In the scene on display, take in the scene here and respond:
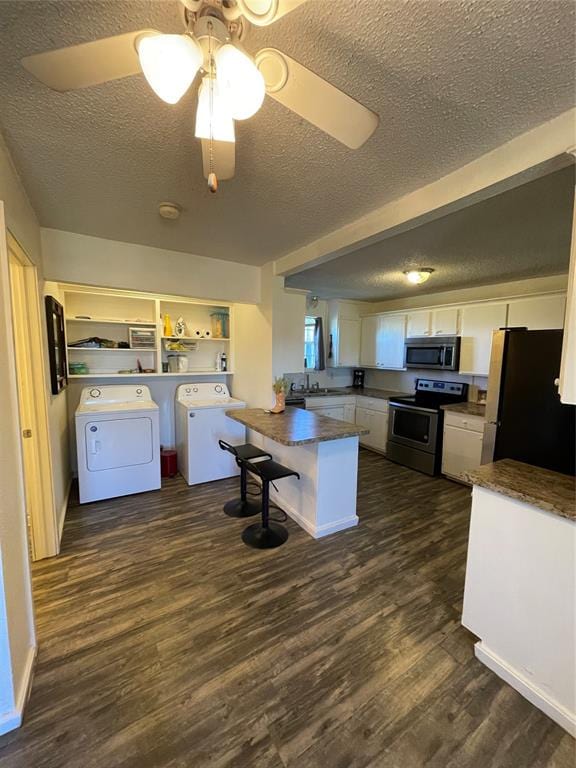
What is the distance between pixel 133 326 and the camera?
145 inches

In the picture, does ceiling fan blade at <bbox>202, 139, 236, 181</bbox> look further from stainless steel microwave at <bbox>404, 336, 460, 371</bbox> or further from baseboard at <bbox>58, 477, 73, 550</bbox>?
stainless steel microwave at <bbox>404, 336, 460, 371</bbox>

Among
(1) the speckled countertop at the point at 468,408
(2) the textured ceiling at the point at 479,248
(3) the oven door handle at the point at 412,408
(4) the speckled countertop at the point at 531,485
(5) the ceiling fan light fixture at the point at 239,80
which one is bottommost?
(3) the oven door handle at the point at 412,408

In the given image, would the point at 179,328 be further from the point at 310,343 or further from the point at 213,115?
the point at 213,115

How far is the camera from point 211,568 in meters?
2.19

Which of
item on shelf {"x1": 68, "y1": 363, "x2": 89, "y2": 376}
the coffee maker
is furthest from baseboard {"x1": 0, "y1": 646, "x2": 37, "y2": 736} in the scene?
the coffee maker

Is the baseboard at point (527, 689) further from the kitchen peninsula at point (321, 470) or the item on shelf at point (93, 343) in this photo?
the item on shelf at point (93, 343)

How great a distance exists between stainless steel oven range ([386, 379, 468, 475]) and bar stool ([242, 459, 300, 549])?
7.03 feet

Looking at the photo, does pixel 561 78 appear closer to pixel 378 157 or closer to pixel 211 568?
pixel 378 157

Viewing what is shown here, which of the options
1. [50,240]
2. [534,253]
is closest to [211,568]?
[50,240]

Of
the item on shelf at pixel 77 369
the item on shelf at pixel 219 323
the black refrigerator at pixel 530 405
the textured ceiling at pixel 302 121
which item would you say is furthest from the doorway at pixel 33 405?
the black refrigerator at pixel 530 405

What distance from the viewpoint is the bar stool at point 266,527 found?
2.44m

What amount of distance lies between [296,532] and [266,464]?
0.63 meters

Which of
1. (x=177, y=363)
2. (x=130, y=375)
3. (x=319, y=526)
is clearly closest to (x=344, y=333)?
(x=177, y=363)

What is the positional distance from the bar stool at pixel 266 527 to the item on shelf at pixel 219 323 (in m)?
2.10
